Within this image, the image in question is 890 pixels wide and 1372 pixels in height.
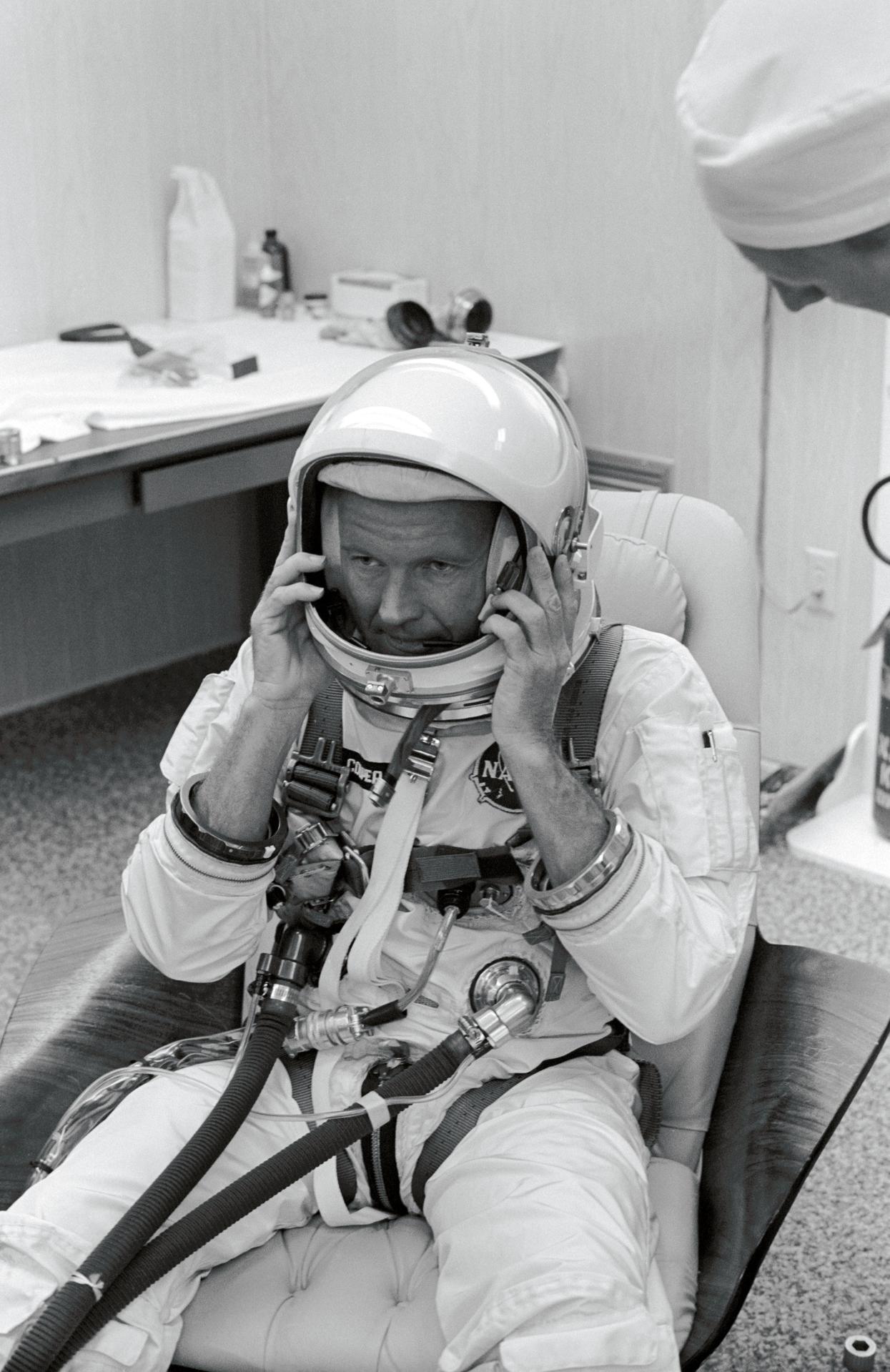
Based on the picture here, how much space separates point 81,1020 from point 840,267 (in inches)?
45.1

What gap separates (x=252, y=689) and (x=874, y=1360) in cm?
108

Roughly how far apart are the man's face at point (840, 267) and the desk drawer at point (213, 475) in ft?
6.28

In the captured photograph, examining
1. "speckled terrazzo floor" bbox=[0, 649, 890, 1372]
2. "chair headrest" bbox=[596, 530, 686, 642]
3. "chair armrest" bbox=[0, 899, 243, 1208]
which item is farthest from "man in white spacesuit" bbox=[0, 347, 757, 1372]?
"speckled terrazzo floor" bbox=[0, 649, 890, 1372]

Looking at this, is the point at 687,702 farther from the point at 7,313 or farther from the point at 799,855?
the point at 7,313

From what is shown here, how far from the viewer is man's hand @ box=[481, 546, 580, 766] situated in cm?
148

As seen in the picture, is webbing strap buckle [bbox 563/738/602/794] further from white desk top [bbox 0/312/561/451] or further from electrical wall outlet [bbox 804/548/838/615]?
electrical wall outlet [bbox 804/548/838/615]

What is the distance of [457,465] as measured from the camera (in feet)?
4.72

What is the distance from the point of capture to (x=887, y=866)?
305cm

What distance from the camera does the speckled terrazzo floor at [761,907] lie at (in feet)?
6.63

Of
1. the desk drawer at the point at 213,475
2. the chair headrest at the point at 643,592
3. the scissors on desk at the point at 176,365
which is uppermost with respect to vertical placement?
the chair headrest at the point at 643,592

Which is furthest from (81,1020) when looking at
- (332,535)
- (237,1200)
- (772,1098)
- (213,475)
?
(213,475)

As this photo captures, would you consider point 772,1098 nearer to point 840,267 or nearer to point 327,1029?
point 327,1029

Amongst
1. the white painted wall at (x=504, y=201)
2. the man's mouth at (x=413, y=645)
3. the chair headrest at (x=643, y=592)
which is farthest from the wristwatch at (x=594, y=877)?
the white painted wall at (x=504, y=201)

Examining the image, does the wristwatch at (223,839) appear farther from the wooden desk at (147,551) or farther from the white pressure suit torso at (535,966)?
the wooden desk at (147,551)
